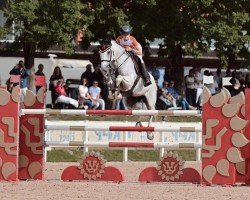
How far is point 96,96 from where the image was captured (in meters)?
29.6

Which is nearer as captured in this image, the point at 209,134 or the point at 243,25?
the point at 209,134

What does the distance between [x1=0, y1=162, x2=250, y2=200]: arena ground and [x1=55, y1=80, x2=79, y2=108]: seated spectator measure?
12550 mm

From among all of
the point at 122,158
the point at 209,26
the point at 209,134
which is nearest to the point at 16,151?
the point at 209,134

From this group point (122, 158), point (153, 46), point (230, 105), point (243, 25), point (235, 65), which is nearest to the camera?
point (230, 105)

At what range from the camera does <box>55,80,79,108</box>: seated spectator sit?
96.0 feet

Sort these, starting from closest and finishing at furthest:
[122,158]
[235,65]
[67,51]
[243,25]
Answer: [122,158] → [67,51] → [243,25] → [235,65]

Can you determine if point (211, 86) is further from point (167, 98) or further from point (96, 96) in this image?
point (96, 96)

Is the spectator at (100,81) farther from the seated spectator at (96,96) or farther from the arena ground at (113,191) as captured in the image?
the arena ground at (113,191)

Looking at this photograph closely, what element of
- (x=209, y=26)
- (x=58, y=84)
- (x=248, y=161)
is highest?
(x=209, y=26)

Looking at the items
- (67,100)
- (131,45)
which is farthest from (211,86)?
(131,45)

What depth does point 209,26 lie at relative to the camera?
33656 mm

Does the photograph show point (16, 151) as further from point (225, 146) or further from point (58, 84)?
point (58, 84)

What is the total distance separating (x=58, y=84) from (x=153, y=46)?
51.0 ft

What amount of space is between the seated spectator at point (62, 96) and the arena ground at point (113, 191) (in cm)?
1255
